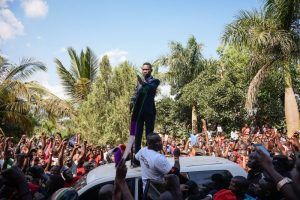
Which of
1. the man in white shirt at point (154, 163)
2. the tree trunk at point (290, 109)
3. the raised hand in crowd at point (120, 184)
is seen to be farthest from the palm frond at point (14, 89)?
the raised hand in crowd at point (120, 184)

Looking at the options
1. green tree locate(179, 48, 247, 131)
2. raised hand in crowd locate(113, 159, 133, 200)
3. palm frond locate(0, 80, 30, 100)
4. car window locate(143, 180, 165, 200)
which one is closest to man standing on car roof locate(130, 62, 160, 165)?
car window locate(143, 180, 165, 200)

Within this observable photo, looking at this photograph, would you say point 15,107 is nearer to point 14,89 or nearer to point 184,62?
point 14,89

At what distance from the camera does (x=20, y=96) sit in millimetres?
16812

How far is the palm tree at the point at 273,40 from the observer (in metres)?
14.0

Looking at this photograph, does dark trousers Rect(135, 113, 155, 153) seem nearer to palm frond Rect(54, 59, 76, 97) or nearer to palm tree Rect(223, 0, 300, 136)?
palm tree Rect(223, 0, 300, 136)

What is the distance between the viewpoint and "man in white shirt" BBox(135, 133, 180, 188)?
13.0 ft

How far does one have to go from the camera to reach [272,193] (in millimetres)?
3115

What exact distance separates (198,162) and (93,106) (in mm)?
17015

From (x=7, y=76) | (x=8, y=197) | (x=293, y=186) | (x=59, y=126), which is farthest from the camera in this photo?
(x=59, y=126)

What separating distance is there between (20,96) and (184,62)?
13002 mm

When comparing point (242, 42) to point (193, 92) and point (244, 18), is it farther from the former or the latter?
point (193, 92)

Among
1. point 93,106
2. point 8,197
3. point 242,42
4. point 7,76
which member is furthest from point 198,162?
point 93,106

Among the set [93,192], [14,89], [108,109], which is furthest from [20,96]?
[93,192]

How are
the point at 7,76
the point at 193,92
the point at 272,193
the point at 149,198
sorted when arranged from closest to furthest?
the point at 272,193 < the point at 149,198 < the point at 7,76 < the point at 193,92
